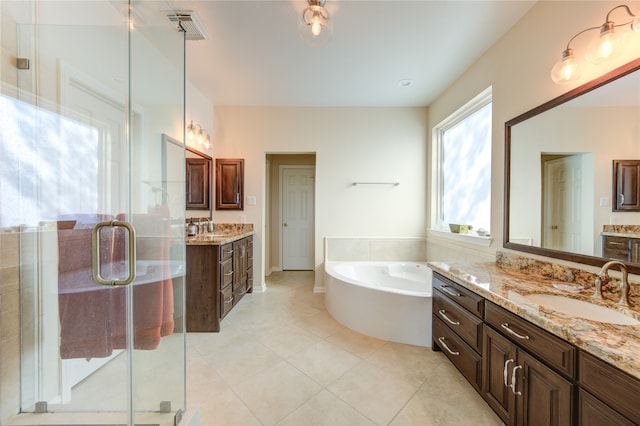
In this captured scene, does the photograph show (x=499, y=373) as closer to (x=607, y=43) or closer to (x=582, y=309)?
(x=582, y=309)

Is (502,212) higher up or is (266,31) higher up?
(266,31)

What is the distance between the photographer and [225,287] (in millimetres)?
2414

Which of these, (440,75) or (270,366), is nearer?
(270,366)

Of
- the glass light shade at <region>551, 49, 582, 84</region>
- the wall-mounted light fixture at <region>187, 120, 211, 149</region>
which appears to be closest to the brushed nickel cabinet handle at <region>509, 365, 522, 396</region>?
the glass light shade at <region>551, 49, 582, 84</region>

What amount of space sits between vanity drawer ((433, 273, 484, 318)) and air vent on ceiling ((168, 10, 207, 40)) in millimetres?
2673

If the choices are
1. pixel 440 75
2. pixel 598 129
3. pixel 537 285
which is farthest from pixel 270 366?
pixel 440 75

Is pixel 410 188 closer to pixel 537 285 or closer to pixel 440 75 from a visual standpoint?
pixel 440 75

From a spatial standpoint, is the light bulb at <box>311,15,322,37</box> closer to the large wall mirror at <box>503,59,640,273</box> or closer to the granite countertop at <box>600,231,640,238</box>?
the large wall mirror at <box>503,59,640,273</box>

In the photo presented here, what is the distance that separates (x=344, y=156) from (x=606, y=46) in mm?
2433

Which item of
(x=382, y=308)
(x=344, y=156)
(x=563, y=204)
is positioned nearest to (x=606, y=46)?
(x=563, y=204)

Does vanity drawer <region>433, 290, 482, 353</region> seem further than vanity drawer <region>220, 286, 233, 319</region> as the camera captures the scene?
No

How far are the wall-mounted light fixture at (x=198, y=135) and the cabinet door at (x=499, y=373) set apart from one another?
10.9 feet

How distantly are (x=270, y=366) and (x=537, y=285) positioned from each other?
1.88 meters

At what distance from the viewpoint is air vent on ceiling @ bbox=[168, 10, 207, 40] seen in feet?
5.39
